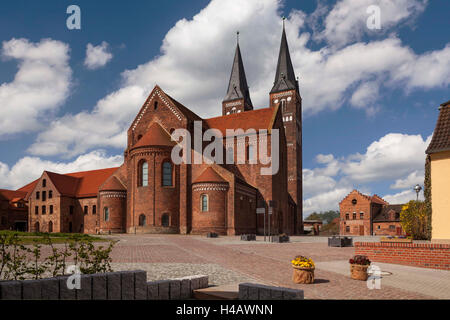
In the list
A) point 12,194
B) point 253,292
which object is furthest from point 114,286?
point 12,194

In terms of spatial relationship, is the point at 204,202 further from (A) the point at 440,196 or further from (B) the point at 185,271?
(B) the point at 185,271

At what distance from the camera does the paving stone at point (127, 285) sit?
20.9 feet

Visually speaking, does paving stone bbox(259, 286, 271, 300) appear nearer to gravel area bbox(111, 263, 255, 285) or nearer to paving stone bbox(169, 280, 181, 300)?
paving stone bbox(169, 280, 181, 300)

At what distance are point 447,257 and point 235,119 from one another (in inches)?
1625

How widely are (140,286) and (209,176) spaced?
3298 cm

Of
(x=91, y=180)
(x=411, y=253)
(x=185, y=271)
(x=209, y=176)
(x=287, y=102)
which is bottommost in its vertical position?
(x=185, y=271)

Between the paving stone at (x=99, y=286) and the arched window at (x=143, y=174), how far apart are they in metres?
35.8

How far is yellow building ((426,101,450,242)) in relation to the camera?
14.0 metres

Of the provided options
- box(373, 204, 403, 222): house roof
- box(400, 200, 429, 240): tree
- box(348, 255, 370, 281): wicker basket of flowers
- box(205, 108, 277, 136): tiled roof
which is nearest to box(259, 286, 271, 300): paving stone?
box(348, 255, 370, 281): wicker basket of flowers

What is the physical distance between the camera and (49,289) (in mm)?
5641

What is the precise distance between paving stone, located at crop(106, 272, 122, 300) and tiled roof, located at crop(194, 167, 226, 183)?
32.7 meters

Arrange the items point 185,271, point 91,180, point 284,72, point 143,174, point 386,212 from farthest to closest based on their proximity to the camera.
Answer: point 386,212 < point 284,72 < point 91,180 < point 143,174 < point 185,271
